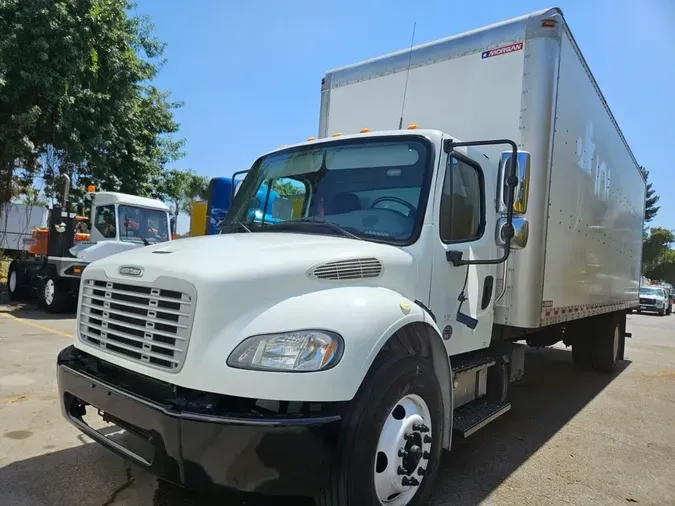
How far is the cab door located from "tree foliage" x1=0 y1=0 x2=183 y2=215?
13196 millimetres

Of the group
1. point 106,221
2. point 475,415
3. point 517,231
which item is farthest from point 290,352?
point 106,221

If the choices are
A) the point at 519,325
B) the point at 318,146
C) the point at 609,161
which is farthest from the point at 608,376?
the point at 318,146

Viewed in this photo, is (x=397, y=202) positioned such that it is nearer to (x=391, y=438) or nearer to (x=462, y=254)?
(x=462, y=254)

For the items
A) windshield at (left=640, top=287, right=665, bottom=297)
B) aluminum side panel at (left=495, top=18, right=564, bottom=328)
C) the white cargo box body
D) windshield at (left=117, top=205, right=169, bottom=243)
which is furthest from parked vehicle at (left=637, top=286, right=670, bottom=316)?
aluminum side panel at (left=495, top=18, right=564, bottom=328)

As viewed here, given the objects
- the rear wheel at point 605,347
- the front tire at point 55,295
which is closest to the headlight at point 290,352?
the rear wheel at point 605,347

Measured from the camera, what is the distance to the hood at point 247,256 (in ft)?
8.41

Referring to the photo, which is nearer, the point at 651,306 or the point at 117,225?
the point at 117,225

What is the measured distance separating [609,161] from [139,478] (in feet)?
21.6

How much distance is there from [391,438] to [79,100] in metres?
15.0

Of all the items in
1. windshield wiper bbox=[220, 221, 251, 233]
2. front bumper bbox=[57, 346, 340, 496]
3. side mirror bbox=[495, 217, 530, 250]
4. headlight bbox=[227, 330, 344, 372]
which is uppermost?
side mirror bbox=[495, 217, 530, 250]

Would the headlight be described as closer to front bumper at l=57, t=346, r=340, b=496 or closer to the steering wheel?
front bumper at l=57, t=346, r=340, b=496

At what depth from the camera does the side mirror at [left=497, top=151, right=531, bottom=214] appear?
3342mm

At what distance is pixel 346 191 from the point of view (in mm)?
3654

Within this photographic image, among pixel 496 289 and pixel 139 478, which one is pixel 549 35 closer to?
pixel 496 289
